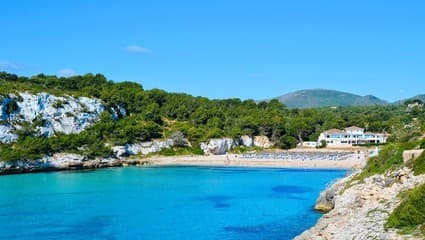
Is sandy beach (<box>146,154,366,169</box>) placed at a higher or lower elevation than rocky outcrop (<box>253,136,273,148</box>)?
lower

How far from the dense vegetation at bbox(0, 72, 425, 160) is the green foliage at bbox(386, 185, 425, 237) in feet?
191

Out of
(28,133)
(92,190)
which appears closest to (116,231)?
(92,190)

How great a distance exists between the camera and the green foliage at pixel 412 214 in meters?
11.9

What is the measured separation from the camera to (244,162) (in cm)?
6831

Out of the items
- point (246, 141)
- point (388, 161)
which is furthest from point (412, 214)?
point (246, 141)

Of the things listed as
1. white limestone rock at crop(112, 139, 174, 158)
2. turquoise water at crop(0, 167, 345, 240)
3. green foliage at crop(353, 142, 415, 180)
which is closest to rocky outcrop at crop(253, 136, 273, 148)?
white limestone rock at crop(112, 139, 174, 158)

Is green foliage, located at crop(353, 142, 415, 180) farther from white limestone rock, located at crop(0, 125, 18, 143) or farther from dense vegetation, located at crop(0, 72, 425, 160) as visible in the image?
white limestone rock, located at crop(0, 125, 18, 143)

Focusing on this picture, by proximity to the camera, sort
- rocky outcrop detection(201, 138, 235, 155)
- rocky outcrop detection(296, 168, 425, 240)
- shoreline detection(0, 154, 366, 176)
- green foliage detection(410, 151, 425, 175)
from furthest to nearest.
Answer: rocky outcrop detection(201, 138, 235, 155), shoreline detection(0, 154, 366, 176), green foliage detection(410, 151, 425, 175), rocky outcrop detection(296, 168, 425, 240)

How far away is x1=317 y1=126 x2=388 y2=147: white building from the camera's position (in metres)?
84.4

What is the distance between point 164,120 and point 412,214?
257 ft

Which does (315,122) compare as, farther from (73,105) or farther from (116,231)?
(116,231)

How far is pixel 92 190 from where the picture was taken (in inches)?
1682

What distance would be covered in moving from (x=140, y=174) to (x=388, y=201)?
1684 inches

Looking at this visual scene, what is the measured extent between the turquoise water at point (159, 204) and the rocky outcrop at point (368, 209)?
371cm
